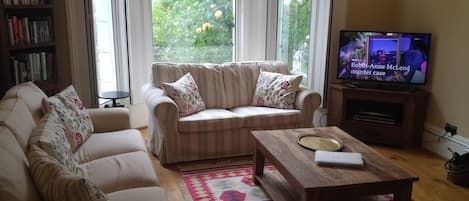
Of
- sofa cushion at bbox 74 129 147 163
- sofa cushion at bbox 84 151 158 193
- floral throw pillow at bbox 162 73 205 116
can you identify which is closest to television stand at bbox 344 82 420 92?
floral throw pillow at bbox 162 73 205 116

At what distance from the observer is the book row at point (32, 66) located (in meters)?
3.20

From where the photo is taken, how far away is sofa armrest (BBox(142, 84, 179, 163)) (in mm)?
3203

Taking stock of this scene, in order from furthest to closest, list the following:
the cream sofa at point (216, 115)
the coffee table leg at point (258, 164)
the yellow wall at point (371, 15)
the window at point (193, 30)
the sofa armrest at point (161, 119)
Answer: the window at point (193, 30) < the yellow wall at point (371, 15) < the cream sofa at point (216, 115) < the sofa armrest at point (161, 119) < the coffee table leg at point (258, 164)

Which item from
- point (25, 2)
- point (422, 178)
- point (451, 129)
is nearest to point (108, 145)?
point (25, 2)

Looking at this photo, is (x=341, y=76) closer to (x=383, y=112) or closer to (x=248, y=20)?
(x=383, y=112)

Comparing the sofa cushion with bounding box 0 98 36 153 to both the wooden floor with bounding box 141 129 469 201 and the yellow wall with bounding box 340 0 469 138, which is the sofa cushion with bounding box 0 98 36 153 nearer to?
the wooden floor with bounding box 141 129 469 201

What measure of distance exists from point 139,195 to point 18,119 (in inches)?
29.0

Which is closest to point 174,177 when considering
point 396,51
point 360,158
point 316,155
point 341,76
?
point 316,155

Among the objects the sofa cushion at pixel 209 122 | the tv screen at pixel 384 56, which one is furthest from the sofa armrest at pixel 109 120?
the tv screen at pixel 384 56

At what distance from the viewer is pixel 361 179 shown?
220 cm

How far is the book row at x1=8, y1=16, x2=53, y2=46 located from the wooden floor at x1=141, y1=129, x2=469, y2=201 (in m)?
1.39

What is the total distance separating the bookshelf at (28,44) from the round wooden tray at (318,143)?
2.20 m

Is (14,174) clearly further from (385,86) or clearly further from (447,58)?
(447,58)

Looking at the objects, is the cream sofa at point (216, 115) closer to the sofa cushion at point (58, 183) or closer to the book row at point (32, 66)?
the book row at point (32, 66)
